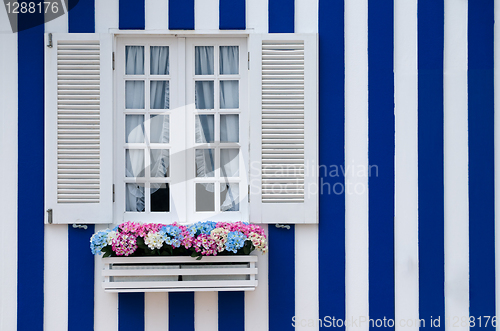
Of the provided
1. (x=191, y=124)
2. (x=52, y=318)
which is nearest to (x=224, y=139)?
(x=191, y=124)

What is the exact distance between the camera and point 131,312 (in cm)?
263

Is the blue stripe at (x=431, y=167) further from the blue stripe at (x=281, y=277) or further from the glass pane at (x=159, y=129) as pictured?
the glass pane at (x=159, y=129)

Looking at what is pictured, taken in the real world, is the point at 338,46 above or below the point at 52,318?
above

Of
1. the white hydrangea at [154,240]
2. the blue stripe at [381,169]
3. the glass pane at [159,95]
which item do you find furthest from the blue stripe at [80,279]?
the blue stripe at [381,169]

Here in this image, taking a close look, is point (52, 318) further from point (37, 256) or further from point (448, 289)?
point (448, 289)

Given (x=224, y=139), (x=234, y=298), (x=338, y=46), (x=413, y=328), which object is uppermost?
(x=338, y=46)

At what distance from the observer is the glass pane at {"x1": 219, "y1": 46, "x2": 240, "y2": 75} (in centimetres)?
271

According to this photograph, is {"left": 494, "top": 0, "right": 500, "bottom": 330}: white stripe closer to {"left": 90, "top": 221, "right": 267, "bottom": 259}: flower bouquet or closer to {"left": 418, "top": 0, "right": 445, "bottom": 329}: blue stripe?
{"left": 418, "top": 0, "right": 445, "bottom": 329}: blue stripe

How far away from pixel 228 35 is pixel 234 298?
1.77m

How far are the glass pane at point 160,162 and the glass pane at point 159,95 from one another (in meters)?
0.31

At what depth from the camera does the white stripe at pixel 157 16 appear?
2.63 m

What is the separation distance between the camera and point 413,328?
2652 millimetres

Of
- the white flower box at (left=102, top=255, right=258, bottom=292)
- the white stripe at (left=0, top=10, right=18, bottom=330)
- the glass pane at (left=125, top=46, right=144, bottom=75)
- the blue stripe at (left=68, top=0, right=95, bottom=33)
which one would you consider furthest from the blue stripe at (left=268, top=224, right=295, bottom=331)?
the blue stripe at (left=68, top=0, right=95, bottom=33)

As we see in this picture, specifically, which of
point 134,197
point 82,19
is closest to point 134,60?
point 82,19
